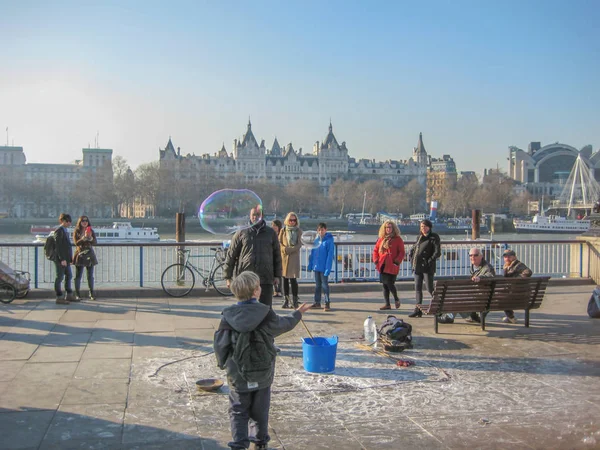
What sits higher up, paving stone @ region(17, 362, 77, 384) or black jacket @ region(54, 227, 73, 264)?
black jacket @ region(54, 227, 73, 264)

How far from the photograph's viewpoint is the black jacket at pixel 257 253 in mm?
7645

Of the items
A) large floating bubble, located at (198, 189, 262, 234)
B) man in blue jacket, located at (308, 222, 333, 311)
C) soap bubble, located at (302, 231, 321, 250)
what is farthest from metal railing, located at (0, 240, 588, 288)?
man in blue jacket, located at (308, 222, 333, 311)

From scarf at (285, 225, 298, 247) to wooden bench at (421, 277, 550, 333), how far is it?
271 centimetres

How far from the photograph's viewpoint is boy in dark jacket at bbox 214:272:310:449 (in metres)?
4.20

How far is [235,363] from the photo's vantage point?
13.9ft

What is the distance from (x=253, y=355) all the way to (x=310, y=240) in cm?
700

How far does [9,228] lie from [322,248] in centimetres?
8847

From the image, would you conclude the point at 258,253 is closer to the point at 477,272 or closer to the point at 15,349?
the point at 15,349

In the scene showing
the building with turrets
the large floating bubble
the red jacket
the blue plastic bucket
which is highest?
the building with turrets

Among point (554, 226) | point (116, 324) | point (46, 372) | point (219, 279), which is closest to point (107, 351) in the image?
point (46, 372)

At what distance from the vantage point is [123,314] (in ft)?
33.2

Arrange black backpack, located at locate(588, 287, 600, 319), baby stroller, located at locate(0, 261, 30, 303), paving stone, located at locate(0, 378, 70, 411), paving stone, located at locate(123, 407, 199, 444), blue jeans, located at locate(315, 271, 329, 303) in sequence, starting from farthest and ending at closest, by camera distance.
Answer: baby stroller, located at locate(0, 261, 30, 303), blue jeans, located at locate(315, 271, 329, 303), black backpack, located at locate(588, 287, 600, 319), paving stone, located at locate(0, 378, 70, 411), paving stone, located at locate(123, 407, 199, 444)

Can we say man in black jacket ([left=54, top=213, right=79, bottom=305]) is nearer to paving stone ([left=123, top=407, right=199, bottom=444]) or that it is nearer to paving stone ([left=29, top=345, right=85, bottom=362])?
paving stone ([left=29, top=345, right=85, bottom=362])

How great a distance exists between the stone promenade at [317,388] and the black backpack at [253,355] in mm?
814
